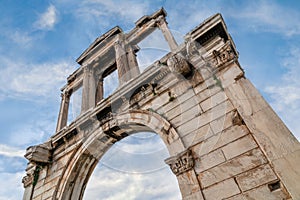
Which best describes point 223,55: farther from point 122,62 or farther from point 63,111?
point 63,111

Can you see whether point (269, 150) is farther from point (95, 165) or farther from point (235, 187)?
point (95, 165)

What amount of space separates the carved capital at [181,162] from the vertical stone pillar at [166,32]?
3871mm

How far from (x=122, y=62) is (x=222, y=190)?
5950 mm

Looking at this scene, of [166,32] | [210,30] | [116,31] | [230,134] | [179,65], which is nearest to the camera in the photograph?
[230,134]

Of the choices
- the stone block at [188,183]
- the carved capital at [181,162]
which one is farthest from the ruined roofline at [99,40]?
the stone block at [188,183]

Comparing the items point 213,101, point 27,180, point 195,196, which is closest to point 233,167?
point 195,196

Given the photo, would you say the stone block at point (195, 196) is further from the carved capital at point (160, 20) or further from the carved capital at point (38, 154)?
the carved capital at point (160, 20)

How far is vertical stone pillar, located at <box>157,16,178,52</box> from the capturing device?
7164 millimetres

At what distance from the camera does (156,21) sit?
8875 millimetres

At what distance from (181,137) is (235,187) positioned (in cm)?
144

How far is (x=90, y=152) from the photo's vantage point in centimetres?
636

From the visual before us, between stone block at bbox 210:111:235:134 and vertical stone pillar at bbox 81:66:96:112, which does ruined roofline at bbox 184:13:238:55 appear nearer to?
stone block at bbox 210:111:235:134

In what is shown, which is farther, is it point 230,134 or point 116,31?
point 116,31

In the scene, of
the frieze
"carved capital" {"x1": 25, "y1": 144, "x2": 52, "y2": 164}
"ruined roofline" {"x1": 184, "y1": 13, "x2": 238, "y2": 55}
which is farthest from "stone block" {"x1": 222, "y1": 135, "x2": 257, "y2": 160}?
"carved capital" {"x1": 25, "y1": 144, "x2": 52, "y2": 164}
